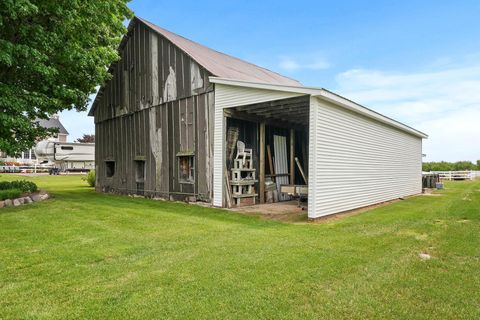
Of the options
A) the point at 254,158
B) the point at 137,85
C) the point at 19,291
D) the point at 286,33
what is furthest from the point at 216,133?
the point at 286,33

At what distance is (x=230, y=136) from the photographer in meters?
10.9

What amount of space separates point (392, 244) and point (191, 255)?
3.58 metres

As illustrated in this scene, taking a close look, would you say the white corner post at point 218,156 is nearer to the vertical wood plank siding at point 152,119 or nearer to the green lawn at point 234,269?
the vertical wood plank siding at point 152,119

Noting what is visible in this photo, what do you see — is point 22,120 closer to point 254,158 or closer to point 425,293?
point 254,158

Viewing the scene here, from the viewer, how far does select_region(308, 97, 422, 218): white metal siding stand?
27.2 feet

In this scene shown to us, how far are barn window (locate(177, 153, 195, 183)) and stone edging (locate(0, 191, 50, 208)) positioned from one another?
458 centimetres

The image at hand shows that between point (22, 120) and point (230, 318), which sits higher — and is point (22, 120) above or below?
above

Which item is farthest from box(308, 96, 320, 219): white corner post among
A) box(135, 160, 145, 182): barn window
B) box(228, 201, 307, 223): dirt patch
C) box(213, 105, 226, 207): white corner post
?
box(135, 160, 145, 182): barn window

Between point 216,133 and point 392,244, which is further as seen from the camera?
point 216,133

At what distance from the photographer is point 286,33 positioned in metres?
18.5

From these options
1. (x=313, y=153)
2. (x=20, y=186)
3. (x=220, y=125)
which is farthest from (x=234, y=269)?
(x=20, y=186)

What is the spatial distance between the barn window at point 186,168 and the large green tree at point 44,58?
417 cm

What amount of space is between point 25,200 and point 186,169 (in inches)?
199

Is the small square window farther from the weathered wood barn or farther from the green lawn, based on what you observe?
the green lawn
